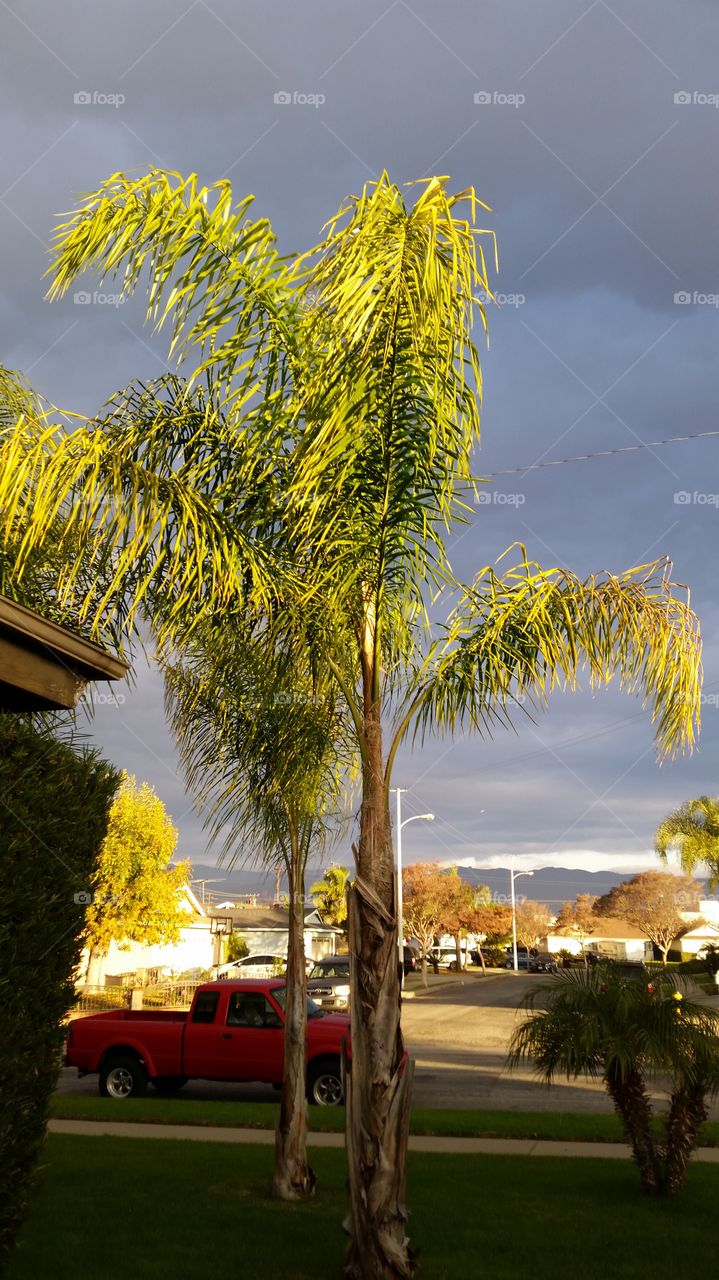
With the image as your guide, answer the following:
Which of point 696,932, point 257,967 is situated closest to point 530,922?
point 696,932

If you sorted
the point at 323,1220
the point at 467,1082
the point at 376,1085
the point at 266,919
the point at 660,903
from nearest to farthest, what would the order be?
the point at 376,1085 → the point at 323,1220 → the point at 467,1082 → the point at 266,919 → the point at 660,903

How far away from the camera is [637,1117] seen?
946 centimetres

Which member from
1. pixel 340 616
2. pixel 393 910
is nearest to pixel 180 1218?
pixel 393 910

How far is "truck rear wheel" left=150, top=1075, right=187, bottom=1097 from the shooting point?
17.5 metres

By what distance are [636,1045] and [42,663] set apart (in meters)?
5.94

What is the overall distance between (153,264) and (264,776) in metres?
4.62

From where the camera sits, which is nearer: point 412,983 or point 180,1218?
point 180,1218

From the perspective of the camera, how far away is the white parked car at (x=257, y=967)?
1626 inches

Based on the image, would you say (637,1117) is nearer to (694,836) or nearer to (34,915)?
(34,915)

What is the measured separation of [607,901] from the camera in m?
110

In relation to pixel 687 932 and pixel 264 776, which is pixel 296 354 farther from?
pixel 687 932

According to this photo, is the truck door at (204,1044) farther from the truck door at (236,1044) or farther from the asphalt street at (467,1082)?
the asphalt street at (467,1082)

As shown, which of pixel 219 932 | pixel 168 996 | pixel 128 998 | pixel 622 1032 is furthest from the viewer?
pixel 219 932

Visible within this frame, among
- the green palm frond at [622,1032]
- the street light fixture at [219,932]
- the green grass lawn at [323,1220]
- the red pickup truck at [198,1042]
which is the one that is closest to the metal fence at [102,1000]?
the street light fixture at [219,932]
